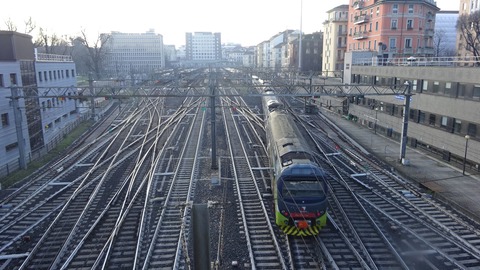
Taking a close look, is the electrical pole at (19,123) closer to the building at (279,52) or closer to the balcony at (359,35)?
the balcony at (359,35)

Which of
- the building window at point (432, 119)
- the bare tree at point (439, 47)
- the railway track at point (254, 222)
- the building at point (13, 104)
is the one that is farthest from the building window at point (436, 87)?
the bare tree at point (439, 47)

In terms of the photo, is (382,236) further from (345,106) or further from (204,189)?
(345,106)

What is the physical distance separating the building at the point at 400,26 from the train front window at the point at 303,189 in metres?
29.9

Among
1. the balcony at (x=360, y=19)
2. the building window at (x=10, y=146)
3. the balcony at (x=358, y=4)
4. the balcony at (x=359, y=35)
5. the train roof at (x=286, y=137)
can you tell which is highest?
the balcony at (x=358, y=4)

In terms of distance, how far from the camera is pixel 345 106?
125ft

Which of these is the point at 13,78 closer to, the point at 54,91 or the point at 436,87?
the point at 54,91

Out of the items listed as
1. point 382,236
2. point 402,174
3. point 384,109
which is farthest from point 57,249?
point 384,109

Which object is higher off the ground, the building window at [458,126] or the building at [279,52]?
the building at [279,52]

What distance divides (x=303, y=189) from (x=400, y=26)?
3434cm

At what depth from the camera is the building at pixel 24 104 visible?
2109 cm

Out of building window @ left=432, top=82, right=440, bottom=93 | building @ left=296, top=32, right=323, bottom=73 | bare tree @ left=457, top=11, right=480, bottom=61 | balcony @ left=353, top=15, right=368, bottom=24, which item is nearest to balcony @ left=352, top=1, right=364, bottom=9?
balcony @ left=353, top=15, right=368, bottom=24

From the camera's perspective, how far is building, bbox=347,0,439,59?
39312mm

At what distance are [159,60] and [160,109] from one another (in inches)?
3971

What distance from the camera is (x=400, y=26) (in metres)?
39.9
